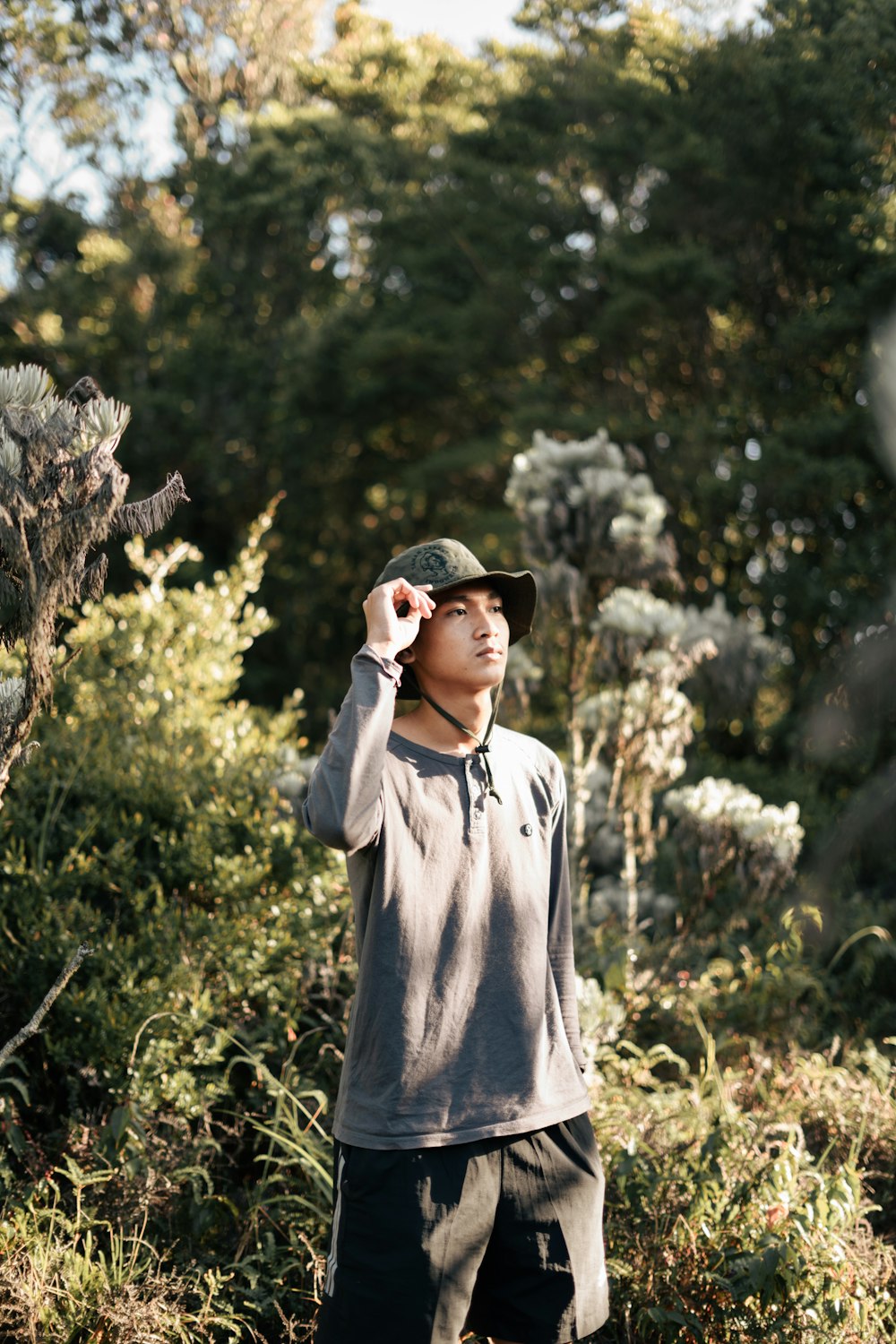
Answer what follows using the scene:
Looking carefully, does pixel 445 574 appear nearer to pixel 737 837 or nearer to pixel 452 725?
pixel 452 725

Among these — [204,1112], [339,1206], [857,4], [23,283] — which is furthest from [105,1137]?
[23,283]

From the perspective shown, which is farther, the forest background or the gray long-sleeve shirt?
the forest background

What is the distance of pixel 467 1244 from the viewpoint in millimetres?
1843

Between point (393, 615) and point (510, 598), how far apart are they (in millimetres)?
425

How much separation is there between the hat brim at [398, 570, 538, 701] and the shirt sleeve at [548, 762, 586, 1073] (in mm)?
365

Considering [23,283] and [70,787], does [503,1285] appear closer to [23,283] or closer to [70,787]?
[70,787]

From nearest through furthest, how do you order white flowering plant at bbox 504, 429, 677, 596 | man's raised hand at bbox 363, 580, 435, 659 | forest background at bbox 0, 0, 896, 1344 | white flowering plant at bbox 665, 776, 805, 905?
man's raised hand at bbox 363, 580, 435, 659
forest background at bbox 0, 0, 896, 1344
white flowering plant at bbox 665, 776, 805, 905
white flowering plant at bbox 504, 429, 677, 596

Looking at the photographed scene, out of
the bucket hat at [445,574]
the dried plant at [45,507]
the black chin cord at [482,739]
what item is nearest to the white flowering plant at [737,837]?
the bucket hat at [445,574]

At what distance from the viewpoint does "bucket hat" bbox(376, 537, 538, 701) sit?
2102mm

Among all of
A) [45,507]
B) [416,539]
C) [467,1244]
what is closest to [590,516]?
[45,507]

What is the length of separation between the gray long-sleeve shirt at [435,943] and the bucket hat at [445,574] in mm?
230

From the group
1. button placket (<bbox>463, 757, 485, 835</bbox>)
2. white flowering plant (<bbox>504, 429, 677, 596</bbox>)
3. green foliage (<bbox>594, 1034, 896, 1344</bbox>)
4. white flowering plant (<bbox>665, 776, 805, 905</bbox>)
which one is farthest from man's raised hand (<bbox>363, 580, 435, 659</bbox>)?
white flowering plant (<bbox>504, 429, 677, 596</bbox>)

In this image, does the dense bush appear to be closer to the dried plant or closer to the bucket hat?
the dried plant

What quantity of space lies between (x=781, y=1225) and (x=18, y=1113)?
204cm
